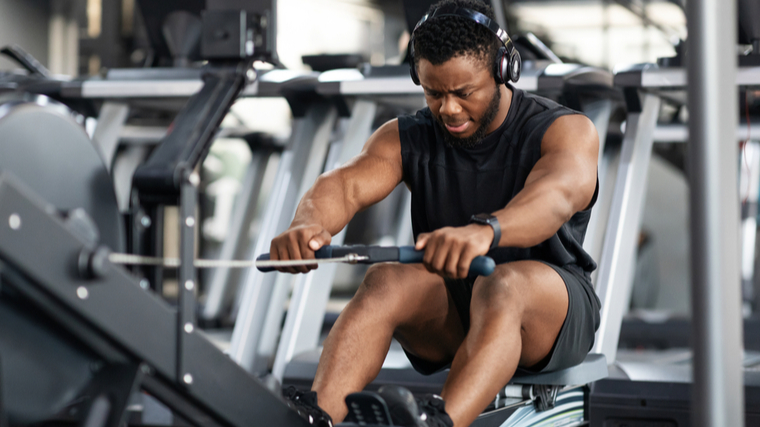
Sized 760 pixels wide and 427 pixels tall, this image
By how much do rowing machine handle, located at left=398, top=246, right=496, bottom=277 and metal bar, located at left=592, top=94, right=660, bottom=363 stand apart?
1404mm

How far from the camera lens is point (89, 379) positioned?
1421 mm

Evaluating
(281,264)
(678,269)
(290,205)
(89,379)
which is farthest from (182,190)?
(678,269)

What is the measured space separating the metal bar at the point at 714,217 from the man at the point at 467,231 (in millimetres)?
404

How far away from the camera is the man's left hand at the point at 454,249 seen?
1.35m

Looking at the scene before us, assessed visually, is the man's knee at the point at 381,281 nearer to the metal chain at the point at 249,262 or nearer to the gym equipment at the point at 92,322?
the metal chain at the point at 249,262

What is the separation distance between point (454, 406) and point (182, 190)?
58cm

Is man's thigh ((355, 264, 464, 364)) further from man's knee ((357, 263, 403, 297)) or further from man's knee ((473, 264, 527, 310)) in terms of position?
man's knee ((473, 264, 527, 310))

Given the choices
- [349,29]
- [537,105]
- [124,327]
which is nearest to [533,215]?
[537,105]

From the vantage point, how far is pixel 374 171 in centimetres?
179

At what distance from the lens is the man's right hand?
1.52 meters

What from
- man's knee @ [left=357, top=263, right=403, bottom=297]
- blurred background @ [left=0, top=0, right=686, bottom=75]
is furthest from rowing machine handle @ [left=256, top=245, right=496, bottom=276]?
blurred background @ [left=0, top=0, right=686, bottom=75]

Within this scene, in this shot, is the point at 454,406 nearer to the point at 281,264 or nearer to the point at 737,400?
the point at 281,264

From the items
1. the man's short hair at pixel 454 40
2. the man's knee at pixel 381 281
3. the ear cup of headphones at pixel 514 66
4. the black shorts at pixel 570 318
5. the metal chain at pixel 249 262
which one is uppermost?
the man's short hair at pixel 454 40

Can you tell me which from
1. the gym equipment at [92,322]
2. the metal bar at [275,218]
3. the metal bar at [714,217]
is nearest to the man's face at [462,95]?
the gym equipment at [92,322]
